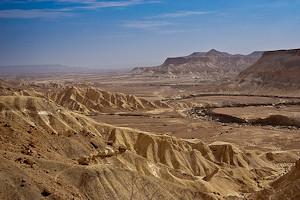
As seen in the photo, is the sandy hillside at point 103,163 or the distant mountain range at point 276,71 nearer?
the sandy hillside at point 103,163

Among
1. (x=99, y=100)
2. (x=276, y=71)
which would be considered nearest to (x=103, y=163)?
(x=99, y=100)

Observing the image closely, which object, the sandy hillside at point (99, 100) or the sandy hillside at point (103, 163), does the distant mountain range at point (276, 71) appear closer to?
the sandy hillside at point (99, 100)

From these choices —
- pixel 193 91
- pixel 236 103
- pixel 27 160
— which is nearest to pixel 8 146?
pixel 27 160

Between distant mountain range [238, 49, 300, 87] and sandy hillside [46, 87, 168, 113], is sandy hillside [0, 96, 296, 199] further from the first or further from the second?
distant mountain range [238, 49, 300, 87]

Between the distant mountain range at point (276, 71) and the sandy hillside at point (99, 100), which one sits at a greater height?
the distant mountain range at point (276, 71)

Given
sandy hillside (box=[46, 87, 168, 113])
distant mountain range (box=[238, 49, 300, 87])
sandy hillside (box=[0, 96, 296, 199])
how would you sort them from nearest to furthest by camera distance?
sandy hillside (box=[0, 96, 296, 199])
sandy hillside (box=[46, 87, 168, 113])
distant mountain range (box=[238, 49, 300, 87])

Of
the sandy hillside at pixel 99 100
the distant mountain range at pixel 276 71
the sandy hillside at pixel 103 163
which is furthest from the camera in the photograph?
the distant mountain range at pixel 276 71

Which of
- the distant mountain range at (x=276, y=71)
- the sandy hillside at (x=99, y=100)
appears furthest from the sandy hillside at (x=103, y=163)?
the distant mountain range at (x=276, y=71)

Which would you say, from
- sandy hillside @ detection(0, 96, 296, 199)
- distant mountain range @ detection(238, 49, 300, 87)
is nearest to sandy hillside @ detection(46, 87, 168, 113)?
distant mountain range @ detection(238, 49, 300, 87)

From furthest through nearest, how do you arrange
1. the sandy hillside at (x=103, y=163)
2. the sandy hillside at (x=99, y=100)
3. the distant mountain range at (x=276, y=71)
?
the distant mountain range at (x=276, y=71), the sandy hillside at (x=99, y=100), the sandy hillside at (x=103, y=163)
